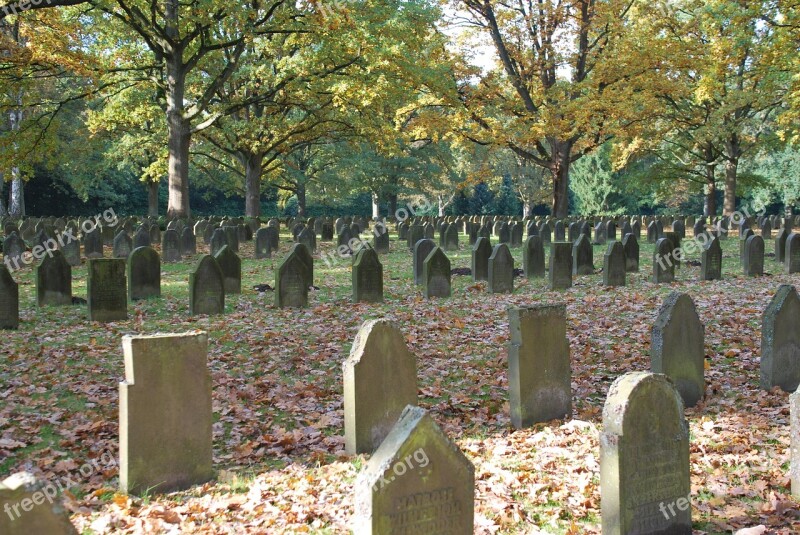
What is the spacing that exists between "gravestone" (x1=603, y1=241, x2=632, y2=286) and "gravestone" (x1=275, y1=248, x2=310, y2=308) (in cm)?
623

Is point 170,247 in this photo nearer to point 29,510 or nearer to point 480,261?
point 480,261

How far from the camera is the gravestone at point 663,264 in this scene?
15.3 m

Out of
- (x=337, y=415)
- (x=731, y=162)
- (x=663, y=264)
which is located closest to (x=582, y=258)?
(x=663, y=264)

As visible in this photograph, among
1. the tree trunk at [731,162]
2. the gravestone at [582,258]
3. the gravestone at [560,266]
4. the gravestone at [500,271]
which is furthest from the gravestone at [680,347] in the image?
the tree trunk at [731,162]

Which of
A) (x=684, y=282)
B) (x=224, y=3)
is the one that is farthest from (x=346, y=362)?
(x=224, y=3)

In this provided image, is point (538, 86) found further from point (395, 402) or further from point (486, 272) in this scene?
point (395, 402)

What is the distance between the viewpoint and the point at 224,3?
761 inches

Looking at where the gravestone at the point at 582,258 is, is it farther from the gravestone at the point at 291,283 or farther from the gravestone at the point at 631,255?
the gravestone at the point at 291,283

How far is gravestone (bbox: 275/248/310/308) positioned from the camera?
12.5 metres

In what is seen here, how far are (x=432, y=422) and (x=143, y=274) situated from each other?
10.8 metres

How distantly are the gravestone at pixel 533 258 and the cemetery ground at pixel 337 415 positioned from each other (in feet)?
10.9

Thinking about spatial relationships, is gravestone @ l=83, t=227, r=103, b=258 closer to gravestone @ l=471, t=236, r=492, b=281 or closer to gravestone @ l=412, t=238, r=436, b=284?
gravestone @ l=412, t=238, r=436, b=284

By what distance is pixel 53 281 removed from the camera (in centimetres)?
1249

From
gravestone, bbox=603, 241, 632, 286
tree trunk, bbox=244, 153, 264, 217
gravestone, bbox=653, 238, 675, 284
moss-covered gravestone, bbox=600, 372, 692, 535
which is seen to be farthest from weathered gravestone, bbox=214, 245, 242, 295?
tree trunk, bbox=244, 153, 264, 217
